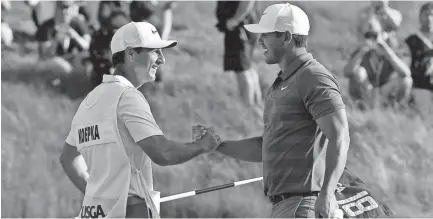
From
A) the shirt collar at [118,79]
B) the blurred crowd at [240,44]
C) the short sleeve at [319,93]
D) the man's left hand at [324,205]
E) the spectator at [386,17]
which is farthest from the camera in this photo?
the spectator at [386,17]

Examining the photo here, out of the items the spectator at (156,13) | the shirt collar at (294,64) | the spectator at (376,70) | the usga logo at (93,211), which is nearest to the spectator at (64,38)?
the spectator at (156,13)

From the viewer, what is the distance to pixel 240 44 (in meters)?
8.66

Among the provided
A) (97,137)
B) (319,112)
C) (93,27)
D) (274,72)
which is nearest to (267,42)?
(319,112)

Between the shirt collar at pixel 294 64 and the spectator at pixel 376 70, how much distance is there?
4.77 m

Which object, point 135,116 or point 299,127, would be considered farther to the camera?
point 299,127

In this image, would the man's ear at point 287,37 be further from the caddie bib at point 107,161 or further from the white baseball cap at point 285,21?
the caddie bib at point 107,161

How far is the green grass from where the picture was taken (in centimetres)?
863

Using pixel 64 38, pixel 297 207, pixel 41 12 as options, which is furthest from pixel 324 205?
pixel 41 12

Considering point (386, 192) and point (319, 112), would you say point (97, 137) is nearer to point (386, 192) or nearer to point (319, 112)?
point (319, 112)

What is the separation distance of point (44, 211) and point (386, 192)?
130 inches

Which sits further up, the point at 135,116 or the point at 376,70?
the point at 376,70

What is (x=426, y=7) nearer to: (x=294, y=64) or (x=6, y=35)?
(x=6, y=35)

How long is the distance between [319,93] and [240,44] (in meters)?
4.85

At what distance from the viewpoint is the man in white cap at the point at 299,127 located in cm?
378
